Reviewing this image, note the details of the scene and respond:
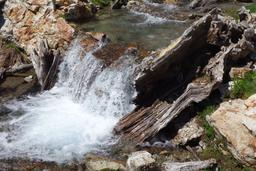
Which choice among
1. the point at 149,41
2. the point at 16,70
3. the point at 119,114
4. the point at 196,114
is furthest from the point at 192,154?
the point at 16,70

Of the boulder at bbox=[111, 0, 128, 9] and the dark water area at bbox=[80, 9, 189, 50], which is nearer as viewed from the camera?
the dark water area at bbox=[80, 9, 189, 50]

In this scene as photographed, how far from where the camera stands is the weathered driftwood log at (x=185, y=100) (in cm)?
1780

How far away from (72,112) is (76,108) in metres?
0.56

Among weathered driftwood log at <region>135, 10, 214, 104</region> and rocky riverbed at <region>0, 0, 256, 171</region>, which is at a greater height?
weathered driftwood log at <region>135, 10, 214, 104</region>

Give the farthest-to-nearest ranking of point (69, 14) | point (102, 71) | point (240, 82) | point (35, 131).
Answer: point (69, 14), point (102, 71), point (35, 131), point (240, 82)

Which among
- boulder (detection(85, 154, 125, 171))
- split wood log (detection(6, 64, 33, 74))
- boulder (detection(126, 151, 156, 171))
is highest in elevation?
boulder (detection(126, 151, 156, 171))

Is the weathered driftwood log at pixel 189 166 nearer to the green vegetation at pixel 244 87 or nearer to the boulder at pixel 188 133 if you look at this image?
the boulder at pixel 188 133

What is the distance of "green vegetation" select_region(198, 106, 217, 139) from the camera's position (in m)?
17.1

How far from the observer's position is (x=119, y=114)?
20.7 meters

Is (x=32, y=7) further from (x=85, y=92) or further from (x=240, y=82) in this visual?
(x=240, y=82)

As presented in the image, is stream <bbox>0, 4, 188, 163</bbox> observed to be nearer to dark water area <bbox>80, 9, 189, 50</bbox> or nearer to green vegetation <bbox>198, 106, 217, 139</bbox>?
dark water area <bbox>80, 9, 189, 50</bbox>

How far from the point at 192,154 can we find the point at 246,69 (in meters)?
4.37

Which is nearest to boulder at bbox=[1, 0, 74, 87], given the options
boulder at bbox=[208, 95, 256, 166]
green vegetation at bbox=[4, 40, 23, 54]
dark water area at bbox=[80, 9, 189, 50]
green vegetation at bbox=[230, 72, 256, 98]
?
green vegetation at bbox=[4, 40, 23, 54]

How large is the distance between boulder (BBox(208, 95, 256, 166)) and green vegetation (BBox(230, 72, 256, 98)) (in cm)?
A: 85
